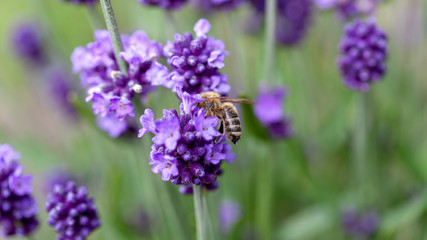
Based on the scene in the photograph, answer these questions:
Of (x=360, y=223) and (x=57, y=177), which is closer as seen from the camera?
(x=360, y=223)

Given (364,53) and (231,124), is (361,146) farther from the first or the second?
(231,124)

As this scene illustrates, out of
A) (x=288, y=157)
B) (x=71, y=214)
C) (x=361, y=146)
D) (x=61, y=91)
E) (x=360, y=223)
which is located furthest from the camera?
(x=61, y=91)

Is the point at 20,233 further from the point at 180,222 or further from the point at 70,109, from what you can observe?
the point at 70,109

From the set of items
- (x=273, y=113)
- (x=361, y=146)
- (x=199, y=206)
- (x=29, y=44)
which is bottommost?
(x=361, y=146)


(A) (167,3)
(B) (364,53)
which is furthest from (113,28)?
(B) (364,53)

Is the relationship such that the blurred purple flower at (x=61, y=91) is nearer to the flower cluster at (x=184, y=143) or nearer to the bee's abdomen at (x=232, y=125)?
the bee's abdomen at (x=232, y=125)
